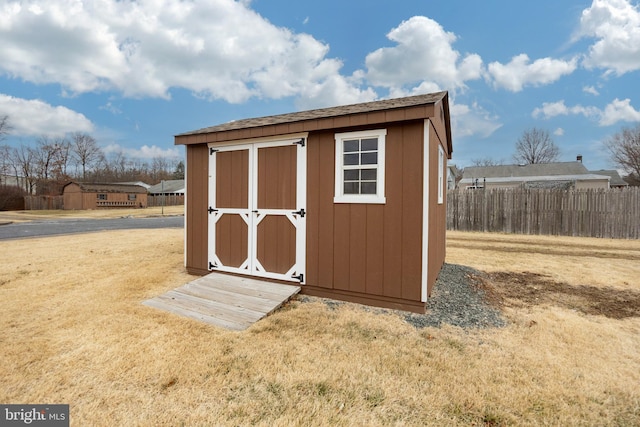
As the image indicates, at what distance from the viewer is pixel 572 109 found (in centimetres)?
2753

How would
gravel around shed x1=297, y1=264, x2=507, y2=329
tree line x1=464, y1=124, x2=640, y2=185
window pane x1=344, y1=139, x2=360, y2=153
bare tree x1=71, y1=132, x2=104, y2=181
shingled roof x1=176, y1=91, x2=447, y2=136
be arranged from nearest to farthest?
gravel around shed x1=297, y1=264, x2=507, y2=329, shingled roof x1=176, y1=91, x2=447, y2=136, window pane x1=344, y1=139, x2=360, y2=153, tree line x1=464, y1=124, x2=640, y2=185, bare tree x1=71, y1=132, x2=104, y2=181

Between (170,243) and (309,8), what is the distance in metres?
9.36

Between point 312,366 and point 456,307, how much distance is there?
2.60 m

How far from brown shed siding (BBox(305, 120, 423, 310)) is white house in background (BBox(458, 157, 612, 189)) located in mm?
20182

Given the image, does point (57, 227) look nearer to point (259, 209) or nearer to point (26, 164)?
point (259, 209)

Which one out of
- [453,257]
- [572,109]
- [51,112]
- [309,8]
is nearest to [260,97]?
[309,8]

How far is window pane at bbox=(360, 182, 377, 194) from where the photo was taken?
416cm

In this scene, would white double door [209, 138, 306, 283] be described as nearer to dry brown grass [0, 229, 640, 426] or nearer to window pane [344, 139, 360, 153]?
window pane [344, 139, 360, 153]

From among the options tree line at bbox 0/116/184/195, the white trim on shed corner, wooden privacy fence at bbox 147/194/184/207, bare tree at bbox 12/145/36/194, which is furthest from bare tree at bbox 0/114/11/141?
the white trim on shed corner

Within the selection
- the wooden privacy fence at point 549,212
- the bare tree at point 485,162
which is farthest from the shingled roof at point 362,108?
the bare tree at point 485,162

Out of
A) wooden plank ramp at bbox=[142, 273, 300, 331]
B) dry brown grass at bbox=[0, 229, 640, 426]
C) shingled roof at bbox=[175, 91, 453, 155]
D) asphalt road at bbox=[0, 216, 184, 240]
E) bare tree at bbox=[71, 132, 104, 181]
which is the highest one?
bare tree at bbox=[71, 132, 104, 181]

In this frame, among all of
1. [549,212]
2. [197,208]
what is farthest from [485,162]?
[197,208]

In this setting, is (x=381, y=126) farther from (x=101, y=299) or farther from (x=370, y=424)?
(x=101, y=299)

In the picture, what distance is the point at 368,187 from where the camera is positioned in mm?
4207
